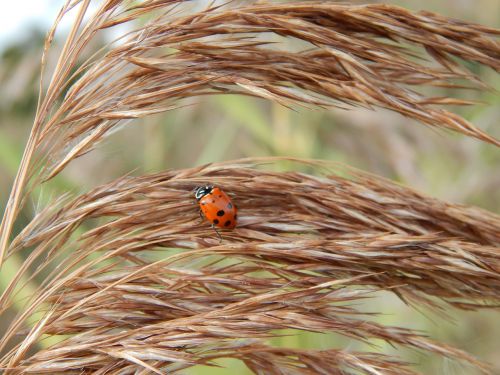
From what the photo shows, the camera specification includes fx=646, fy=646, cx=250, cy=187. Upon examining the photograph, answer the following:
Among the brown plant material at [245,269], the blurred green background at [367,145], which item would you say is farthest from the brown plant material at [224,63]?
the blurred green background at [367,145]

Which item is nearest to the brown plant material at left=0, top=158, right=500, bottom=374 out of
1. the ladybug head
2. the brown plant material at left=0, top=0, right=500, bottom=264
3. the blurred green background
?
the ladybug head

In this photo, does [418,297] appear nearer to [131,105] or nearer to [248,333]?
[248,333]

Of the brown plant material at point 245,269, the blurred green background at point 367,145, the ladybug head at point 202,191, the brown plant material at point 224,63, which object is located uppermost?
the blurred green background at point 367,145

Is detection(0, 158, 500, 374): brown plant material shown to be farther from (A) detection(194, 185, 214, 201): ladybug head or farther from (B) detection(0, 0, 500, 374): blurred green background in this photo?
(B) detection(0, 0, 500, 374): blurred green background

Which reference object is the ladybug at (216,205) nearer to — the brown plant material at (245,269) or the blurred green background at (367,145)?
the brown plant material at (245,269)

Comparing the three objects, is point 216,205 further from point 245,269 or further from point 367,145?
point 367,145

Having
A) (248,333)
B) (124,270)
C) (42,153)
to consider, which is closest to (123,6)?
(42,153)

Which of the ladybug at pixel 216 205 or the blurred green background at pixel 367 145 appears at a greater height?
the blurred green background at pixel 367 145
